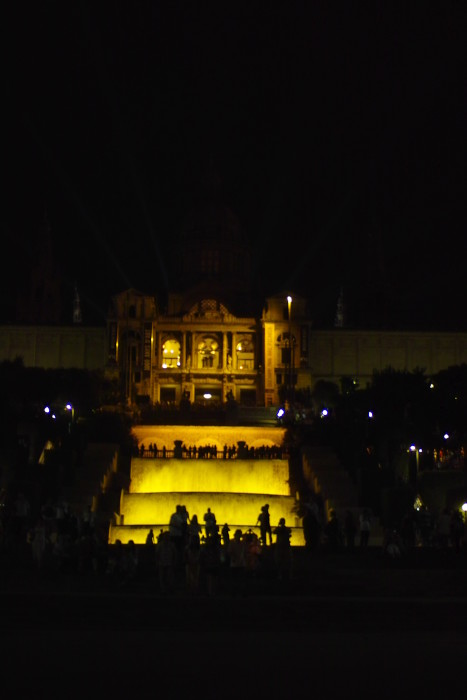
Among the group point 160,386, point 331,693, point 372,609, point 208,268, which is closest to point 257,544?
point 372,609

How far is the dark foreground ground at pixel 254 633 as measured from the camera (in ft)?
51.6

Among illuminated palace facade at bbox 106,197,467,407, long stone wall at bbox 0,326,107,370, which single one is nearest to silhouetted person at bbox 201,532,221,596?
illuminated palace facade at bbox 106,197,467,407

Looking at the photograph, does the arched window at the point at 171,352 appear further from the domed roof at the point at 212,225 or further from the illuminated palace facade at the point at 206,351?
the domed roof at the point at 212,225

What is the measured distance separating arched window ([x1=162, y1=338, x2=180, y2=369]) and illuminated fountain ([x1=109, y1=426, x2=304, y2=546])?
29.7 metres

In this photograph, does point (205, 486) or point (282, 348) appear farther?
point (282, 348)

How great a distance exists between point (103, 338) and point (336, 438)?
41.3 meters

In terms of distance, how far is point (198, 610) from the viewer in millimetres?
23172

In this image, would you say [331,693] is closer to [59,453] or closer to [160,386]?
[59,453]

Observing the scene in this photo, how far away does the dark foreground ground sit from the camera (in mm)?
15727

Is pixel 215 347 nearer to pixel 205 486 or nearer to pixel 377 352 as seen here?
pixel 377 352

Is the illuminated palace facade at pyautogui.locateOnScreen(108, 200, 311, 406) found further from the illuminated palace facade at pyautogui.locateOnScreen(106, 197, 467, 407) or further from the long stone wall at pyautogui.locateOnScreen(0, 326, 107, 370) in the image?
the long stone wall at pyautogui.locateOnScreen(0, 326, 107, 370)

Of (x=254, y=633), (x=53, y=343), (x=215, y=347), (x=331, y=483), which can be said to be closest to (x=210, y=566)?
(x=254, y=633)

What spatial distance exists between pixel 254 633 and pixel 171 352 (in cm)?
6582

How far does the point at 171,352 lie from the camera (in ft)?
284
